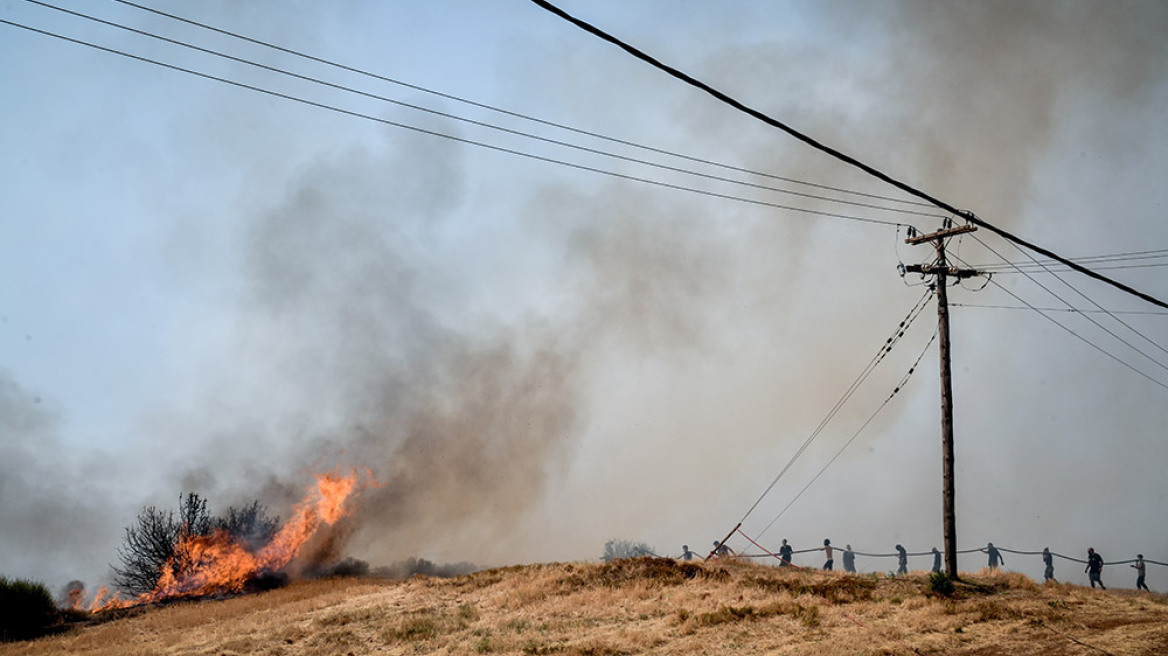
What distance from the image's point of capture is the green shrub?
2745cm

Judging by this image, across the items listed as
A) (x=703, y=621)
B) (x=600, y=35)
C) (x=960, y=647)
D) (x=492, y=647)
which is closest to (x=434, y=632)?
(x=492, y=647)

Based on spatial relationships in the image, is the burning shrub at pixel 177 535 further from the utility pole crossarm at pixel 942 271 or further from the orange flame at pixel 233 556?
the utility pole crossarm at pixel 942 271

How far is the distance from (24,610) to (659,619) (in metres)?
27.7

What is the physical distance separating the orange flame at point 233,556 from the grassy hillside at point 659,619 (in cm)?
892

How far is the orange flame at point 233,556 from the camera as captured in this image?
37562 millimetres

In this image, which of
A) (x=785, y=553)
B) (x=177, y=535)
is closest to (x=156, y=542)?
(x=177, y=535)

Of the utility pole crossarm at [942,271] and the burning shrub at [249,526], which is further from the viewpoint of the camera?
the burning shrub at [249,526]

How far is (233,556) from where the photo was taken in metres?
40.4

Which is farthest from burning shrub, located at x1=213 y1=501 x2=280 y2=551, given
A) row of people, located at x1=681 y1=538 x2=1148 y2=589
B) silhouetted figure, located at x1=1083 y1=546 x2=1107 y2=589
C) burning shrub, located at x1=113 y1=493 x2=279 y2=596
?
silhouetted figure, located at x1=1083 y1=546 x2=1107 y2=589

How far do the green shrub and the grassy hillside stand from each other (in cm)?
253

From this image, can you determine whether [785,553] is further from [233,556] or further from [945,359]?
[233,556]

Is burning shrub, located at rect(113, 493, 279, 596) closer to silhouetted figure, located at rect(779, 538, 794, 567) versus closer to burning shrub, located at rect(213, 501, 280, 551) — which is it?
burning shrub, located at rect(213, 501, 280, 551)

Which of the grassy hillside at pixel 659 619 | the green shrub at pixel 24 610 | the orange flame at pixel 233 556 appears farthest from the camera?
the orange flame at pixel 233 556

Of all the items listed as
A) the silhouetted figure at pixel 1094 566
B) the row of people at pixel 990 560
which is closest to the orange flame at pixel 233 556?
the row of people at pixel 990 560
